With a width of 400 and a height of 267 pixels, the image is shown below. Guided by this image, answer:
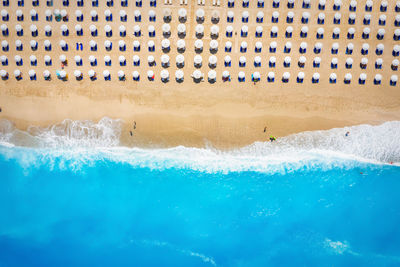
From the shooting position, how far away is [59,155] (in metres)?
14.1

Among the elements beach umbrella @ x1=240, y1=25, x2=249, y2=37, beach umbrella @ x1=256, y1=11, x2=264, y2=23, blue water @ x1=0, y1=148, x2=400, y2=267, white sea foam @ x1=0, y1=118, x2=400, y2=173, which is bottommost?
blue water @ x1=0, y1=148, x2=400, y2=267

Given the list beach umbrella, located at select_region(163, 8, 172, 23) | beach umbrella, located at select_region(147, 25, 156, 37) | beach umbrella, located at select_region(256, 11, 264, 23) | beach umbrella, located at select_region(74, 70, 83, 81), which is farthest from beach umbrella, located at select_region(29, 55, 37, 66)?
beach umbrella, located at select_region(256, 11, 264, 23)

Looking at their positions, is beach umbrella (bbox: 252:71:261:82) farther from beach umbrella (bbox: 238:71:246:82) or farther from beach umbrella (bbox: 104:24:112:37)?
beach umbrella (bbox: 104:24:112:37)

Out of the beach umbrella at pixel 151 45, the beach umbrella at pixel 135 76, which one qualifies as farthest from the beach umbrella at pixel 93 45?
the beach umbrella at pixel 151 45

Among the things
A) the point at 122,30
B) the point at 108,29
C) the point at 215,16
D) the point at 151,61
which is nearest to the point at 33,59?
the point at 108,29

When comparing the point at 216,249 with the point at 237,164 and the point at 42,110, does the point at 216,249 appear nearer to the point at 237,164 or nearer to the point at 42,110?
the point at 237,164

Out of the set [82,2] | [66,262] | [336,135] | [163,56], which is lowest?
[66,262]

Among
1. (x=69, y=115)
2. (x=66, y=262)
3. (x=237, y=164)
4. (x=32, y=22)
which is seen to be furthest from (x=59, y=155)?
(x=237, y=164)

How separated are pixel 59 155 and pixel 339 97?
10.6 metres

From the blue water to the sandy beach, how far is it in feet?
4.69

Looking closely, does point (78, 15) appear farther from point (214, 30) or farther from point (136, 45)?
point (214, 30)

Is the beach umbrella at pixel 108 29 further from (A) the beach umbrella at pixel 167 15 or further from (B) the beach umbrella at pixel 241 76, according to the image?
(B) the beach umbrella at pixel 241 76

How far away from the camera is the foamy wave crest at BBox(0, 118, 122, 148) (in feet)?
45.8

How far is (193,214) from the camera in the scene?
1403 cm
